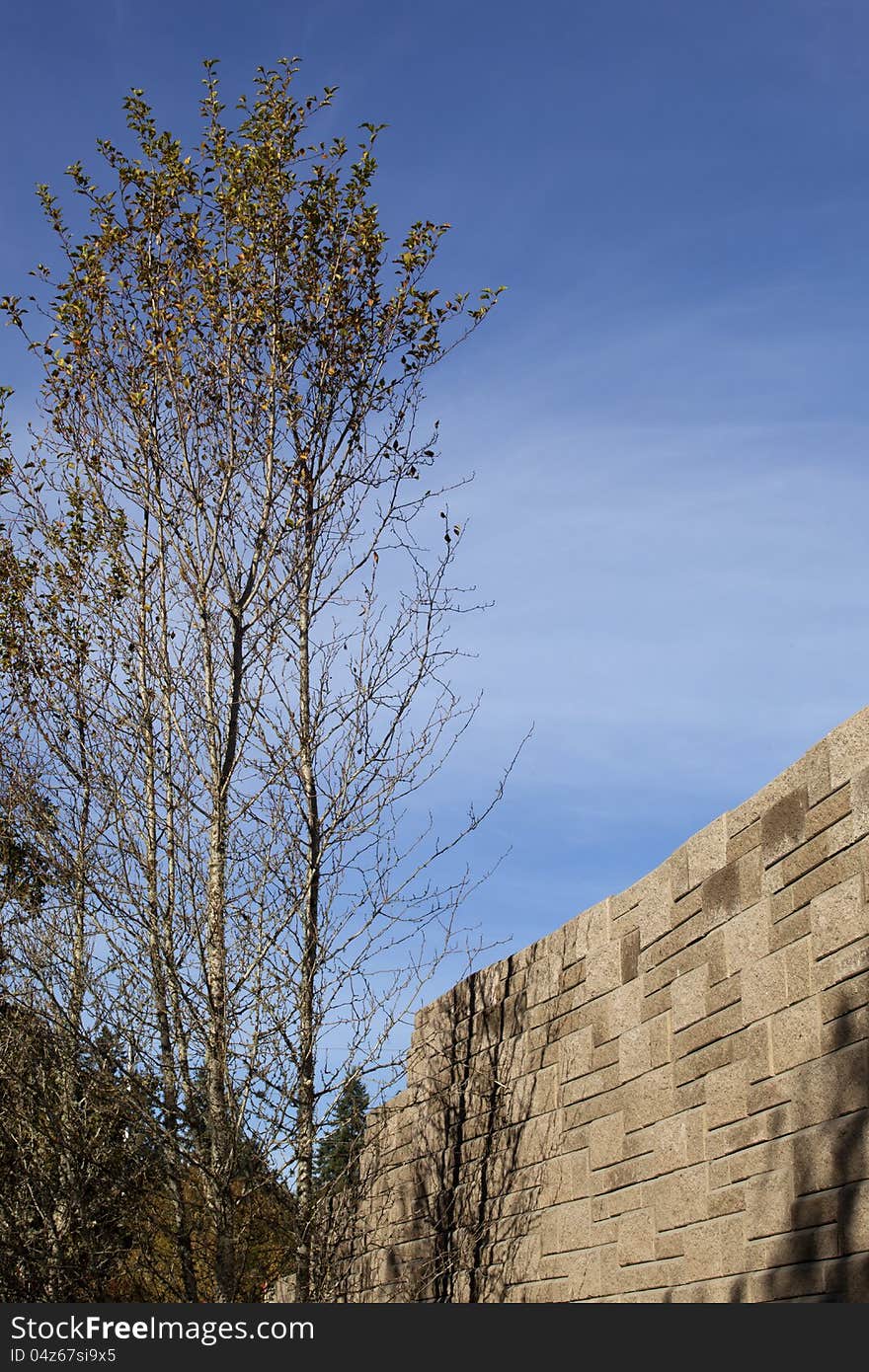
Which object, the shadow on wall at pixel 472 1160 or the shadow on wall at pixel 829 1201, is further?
the shadow on wall at pixel 472 1160

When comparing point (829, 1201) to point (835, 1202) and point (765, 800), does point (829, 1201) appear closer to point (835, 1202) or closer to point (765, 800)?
point (835, 1202)

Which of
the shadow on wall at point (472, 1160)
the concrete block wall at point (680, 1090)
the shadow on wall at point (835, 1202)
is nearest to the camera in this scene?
the shadow on wall at point (835, 1202)

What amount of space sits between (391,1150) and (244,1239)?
118cm

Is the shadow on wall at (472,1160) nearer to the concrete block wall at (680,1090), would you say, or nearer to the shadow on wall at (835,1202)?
the concrete block wall at (680,1090)

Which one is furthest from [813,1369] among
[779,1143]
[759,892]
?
[759,892]

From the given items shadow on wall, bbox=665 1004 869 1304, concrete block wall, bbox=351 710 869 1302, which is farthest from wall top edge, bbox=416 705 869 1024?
shadow on wall, bbox=665 1004 869 1304

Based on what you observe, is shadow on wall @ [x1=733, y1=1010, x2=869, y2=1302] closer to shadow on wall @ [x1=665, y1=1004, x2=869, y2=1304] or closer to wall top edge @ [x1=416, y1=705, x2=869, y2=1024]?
shadow on wall @ [x1=665, y1=1004, x2=869, y2=1304]

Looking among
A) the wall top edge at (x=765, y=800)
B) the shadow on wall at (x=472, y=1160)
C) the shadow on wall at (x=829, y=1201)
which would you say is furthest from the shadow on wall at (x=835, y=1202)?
the shadow on wall at (x=472, y=1160)

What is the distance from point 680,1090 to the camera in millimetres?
4660

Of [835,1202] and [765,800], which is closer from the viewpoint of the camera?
[835,1202]

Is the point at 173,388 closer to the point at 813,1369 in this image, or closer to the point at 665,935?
the point at 665,935

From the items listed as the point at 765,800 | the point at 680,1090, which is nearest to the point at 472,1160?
the point at 680,1090

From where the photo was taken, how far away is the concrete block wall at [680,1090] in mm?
3688

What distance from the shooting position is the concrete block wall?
12.1 feet
